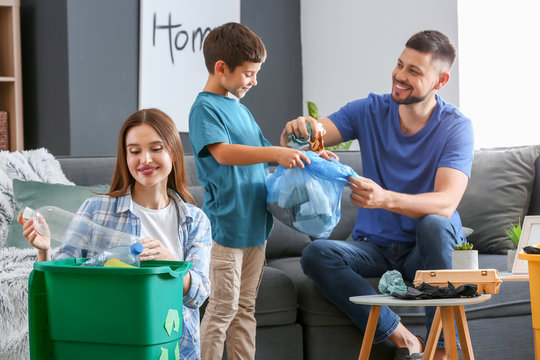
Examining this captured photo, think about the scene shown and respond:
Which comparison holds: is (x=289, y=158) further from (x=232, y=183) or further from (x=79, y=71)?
(x=79, y=71)

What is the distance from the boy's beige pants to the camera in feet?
6.52

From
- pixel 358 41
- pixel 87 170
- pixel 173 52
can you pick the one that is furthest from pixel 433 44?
pixel 173 52

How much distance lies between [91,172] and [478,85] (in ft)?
6.90

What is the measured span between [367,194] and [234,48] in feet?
1.89

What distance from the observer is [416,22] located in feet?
13.1

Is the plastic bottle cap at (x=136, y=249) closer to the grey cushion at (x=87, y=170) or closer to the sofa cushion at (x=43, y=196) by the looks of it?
the sofa cushion at (x=43, y=196)

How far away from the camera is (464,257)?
2.03m

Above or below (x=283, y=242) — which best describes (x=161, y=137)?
above

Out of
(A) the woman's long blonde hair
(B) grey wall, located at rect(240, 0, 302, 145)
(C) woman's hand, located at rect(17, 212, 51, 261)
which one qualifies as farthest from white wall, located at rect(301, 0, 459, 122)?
(C) woman's hand, located at rect(17, 212, 51, 261)

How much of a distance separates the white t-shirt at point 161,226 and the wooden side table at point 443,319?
17.9 inches

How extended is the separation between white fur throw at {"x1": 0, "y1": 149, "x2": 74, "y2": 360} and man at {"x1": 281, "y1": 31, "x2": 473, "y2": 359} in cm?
87

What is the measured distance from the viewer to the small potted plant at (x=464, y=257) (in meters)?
2.02

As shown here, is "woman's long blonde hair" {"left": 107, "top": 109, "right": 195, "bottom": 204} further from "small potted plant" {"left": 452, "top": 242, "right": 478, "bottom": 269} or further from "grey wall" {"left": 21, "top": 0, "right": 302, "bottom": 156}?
"grey wall" {"left": 21, "top": 0, "right": 302, "bottom": 156}

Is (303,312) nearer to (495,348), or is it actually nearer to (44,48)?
(495,348)
